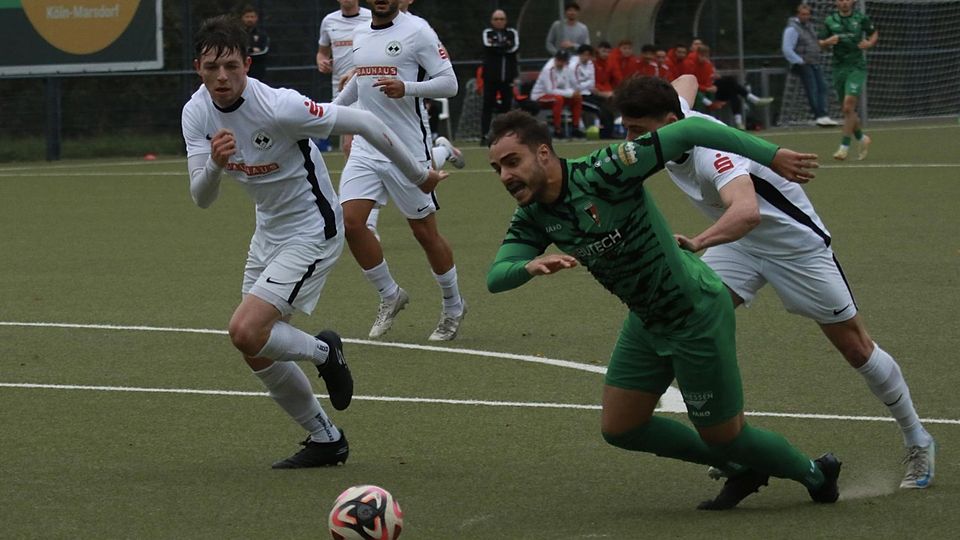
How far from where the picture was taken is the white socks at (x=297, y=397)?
7.00 metres

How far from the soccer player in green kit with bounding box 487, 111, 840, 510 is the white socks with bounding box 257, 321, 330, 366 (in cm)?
140

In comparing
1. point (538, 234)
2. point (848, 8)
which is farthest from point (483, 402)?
point (848, 8)

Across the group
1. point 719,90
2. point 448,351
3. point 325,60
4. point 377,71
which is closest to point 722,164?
point 448,351

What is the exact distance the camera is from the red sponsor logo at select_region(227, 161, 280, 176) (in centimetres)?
711

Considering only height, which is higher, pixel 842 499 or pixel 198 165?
pixel 198 165

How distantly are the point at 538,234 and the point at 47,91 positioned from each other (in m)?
22.5

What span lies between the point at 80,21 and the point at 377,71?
16.5m

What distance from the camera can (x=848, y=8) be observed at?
22609 mm

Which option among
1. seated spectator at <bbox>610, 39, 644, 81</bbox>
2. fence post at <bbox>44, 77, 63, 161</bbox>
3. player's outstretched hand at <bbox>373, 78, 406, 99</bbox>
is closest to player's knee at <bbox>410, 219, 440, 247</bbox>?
player's outstretched hand at <bbox>373, 78, 406, 99</bbox>

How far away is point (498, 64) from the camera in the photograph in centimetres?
2684

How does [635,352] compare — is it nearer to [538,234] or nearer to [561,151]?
[538,234]

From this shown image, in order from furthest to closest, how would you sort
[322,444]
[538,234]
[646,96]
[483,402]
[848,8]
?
[848,8] < [483,402] < [322,444] < [646,96] < [538,234]

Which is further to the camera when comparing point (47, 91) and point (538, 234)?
point (47, 91)

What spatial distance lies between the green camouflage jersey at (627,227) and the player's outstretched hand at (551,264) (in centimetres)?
20
